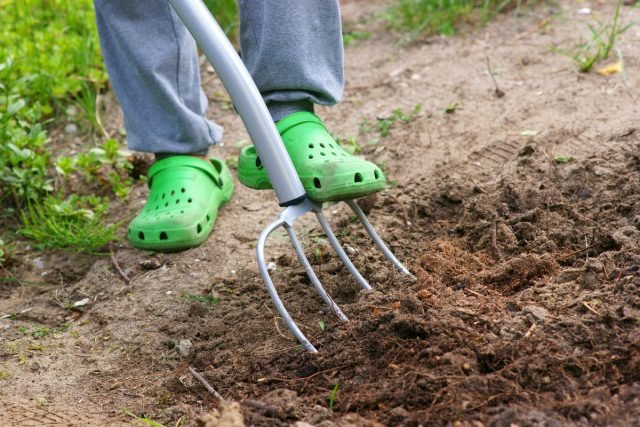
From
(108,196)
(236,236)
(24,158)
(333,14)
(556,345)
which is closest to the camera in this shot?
(556,345)

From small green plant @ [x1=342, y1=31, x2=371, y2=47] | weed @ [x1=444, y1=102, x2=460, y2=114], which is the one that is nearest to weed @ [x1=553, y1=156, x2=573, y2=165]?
weed @ [x1=444, y1=102, x2=460, y2=114]

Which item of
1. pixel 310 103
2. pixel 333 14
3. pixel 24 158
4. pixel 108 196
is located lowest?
pixel 108 196

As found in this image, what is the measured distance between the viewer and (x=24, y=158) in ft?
9.42

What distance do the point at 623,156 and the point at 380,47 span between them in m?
1.63

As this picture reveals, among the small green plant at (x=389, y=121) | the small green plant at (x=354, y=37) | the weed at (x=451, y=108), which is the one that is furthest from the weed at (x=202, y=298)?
the small green plant at (x=354, y=37)

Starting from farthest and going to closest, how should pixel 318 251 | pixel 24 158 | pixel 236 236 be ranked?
pixel 24 158 < pixel 236 236 < pixel 318 251

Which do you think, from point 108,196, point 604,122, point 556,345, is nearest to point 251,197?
point 108,196

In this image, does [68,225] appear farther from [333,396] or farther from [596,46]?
[596,46]

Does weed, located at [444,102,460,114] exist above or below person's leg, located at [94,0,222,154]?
below

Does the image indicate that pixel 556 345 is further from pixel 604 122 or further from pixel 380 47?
pixel 380 47

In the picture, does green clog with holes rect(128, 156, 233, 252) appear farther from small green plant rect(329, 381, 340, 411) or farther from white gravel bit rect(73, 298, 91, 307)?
small green plant rect(329, 381, 340, 411)

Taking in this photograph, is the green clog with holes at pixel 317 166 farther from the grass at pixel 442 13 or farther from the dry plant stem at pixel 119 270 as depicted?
the grass at pixel 442 13

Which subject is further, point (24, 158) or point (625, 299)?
point (24, 158)

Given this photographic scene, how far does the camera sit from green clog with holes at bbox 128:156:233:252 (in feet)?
8.18
